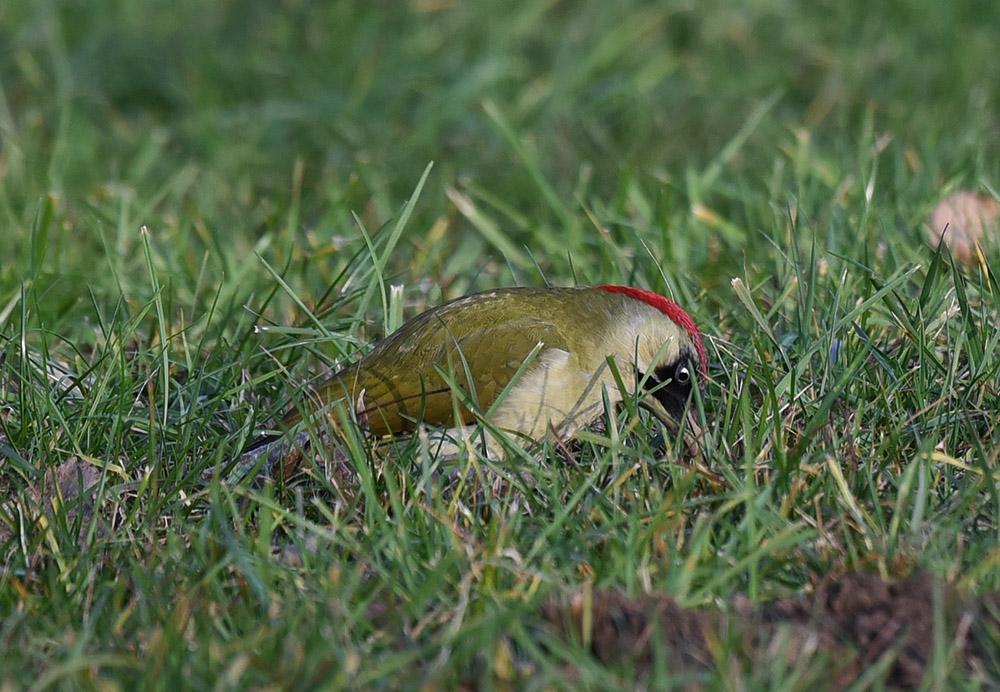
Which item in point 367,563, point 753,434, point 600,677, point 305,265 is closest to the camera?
point 600,677

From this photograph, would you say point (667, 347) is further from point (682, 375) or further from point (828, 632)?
point (828, 632)

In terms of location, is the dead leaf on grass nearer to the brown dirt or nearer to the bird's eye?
the bird's eye

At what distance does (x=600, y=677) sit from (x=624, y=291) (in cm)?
152

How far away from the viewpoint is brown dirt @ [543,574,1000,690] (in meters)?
2.22

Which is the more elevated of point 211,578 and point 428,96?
point 211,578

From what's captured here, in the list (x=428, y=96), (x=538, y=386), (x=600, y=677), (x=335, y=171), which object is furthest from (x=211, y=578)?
(x=428, y=96)

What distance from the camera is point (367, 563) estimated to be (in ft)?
8.59

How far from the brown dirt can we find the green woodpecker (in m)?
0.94

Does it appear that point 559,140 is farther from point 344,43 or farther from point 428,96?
point 344,43

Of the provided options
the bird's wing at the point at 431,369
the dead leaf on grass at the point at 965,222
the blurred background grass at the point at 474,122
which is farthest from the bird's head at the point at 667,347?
the dead leaf on grass at the point at 965,222

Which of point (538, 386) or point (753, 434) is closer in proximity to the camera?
point (753, 434)

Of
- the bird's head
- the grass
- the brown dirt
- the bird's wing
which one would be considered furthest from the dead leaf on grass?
the brown dirt

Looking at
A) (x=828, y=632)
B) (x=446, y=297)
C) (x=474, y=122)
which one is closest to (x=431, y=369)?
(x=446, y=297)

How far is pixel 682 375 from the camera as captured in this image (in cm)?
333
